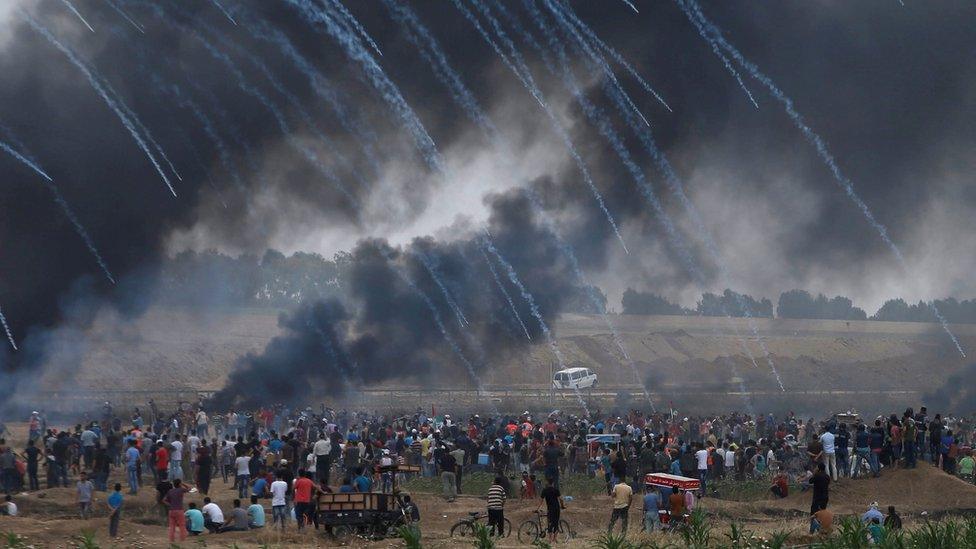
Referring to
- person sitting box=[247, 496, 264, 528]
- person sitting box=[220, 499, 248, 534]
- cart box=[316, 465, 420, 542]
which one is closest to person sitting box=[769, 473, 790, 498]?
cart box=[316, 465, 420, 542]

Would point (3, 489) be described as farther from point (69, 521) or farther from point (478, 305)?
point (478, 305)

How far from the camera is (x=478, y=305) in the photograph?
58562 millimetres

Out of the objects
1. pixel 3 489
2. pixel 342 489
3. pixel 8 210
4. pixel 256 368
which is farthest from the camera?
pixel 256 368

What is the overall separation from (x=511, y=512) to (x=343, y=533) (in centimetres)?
490

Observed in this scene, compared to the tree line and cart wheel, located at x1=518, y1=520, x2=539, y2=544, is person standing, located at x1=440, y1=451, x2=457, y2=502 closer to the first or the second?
cart wheel, located at x1=518, y1=520, x2=539, y2=544

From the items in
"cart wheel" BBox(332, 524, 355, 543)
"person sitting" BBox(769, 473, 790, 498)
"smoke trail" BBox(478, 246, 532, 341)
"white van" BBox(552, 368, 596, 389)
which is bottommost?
"cart wheel" BBox(332, 524, 355, 543)

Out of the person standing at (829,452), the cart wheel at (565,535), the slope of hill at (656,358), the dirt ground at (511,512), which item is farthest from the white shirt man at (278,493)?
the slope of hill at (656,358)

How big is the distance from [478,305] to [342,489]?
117ft

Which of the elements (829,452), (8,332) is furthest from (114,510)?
(8,332)

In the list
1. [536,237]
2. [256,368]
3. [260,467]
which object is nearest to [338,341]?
[256,368]

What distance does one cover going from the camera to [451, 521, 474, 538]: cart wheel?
2112cm

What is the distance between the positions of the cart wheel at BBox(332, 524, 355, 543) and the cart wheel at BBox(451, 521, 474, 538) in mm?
1786

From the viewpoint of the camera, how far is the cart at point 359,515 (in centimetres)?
2122

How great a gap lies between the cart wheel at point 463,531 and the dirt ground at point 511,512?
0.22 meters
